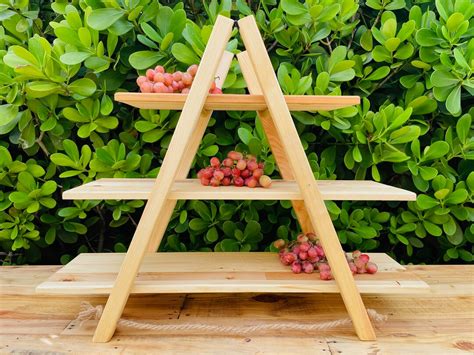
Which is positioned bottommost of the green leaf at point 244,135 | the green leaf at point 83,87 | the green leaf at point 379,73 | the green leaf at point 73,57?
the green leaf at point 83,87

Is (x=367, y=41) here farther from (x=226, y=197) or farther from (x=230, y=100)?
(x=226, y=197)

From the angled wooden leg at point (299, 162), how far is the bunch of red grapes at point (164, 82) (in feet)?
0.63

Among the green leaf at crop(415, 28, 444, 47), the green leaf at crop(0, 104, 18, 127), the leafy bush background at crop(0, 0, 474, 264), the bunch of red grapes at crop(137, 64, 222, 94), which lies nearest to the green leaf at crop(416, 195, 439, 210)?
the leafy bush background at crop(0, 0, 474, 264)

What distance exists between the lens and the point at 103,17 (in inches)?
58.3

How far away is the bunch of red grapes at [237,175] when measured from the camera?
1.30 m

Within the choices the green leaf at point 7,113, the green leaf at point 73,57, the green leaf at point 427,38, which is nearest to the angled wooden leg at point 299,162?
the green leaf at point 73,57

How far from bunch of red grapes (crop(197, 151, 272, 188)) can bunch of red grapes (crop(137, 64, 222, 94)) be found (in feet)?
0.73

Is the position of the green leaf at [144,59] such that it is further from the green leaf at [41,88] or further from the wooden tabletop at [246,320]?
the wooden tabletop at [246,320]

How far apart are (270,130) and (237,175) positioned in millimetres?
246

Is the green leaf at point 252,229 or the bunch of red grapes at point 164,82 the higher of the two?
the bunch of red grapes at point 164,82

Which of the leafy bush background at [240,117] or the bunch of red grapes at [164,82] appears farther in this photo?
the leafy bush background at [240,117]

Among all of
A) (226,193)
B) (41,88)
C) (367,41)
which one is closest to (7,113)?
(41,88)

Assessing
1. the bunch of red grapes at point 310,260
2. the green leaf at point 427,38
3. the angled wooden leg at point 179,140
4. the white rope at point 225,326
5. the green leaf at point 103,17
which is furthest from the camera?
the green leaf at point 427,38

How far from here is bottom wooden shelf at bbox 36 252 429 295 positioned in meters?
1.22
